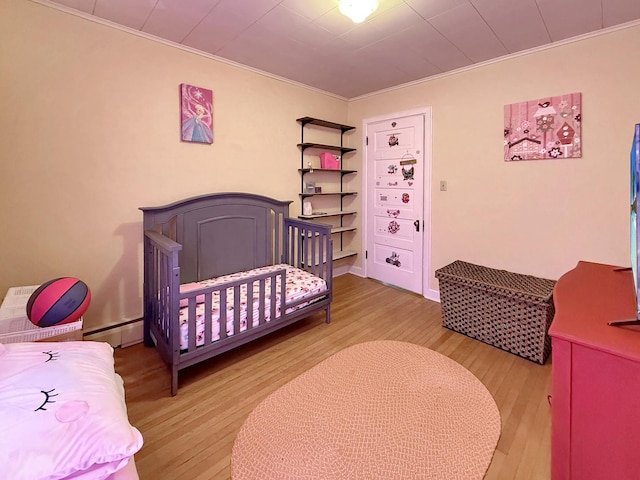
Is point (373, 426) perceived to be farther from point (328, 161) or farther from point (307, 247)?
point (328, 161)

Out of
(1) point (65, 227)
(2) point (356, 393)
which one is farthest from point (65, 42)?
(2) point (356, 393)

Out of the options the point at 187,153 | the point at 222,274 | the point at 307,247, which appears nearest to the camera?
the point at 187,153

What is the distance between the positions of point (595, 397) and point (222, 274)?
260 cm

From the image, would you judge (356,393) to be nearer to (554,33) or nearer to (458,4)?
(458,4)

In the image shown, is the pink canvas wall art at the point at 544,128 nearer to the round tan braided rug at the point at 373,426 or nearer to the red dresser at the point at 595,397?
the round tan braided rug at the point at 373,426

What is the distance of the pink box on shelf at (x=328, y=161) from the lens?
3.84 m

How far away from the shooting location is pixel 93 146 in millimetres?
2219

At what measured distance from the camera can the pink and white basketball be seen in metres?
1.56

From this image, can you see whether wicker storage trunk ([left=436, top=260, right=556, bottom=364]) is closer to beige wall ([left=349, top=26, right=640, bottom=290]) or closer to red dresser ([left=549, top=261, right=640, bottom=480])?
beige wall ([left=349, top=26, right=640, bottom=290])

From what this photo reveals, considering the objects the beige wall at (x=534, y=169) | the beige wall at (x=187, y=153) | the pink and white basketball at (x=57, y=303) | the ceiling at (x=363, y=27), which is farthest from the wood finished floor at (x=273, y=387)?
the ceiling at (x=363, y=27)

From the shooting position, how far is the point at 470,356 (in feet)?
7.48

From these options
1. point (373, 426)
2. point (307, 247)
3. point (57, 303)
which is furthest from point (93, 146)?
point (373, 426)

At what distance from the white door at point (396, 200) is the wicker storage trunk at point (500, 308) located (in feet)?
2.93

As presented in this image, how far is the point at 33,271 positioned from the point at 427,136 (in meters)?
3.64
